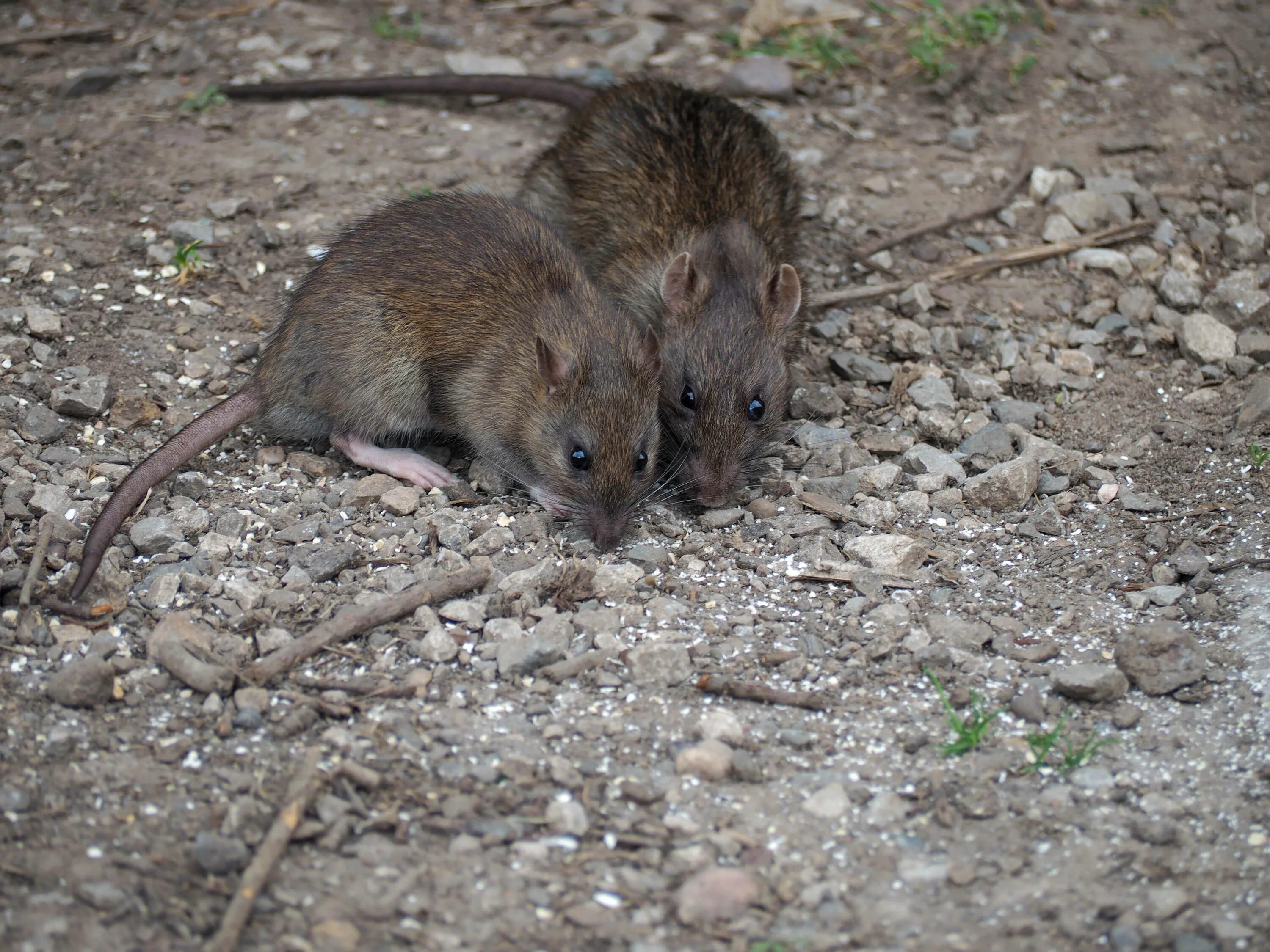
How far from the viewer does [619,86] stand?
21.2ft

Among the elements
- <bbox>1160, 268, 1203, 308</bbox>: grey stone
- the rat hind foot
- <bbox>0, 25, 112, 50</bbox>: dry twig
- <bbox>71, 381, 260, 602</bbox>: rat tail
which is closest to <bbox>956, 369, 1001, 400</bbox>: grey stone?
<bbox>1160, 268, 1203, 308</bbox>: grey stone

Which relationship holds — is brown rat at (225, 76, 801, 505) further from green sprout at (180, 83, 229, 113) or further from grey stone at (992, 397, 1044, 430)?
grey stone at (992, 397, 1044, 430)

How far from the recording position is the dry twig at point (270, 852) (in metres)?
2.84

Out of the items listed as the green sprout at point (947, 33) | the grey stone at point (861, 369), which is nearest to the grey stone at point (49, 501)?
the grey stone at point (861, 369)

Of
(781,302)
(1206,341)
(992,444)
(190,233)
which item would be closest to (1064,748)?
(992,444)

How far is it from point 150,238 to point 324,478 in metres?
1.78

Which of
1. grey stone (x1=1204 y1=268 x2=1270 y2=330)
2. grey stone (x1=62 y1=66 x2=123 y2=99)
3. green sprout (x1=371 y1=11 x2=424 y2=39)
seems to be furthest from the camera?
green sprout (x1=371 y1=11 x2=424 y2=39)

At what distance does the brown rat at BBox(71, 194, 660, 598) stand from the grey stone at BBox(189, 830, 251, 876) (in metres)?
1.92

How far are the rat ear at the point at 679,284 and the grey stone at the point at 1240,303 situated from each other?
2423 mm

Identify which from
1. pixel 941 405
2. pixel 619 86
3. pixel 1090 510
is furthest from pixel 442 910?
pixel 619 86

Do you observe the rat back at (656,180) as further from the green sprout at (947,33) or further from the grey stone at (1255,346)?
the grey stone at (1255,346)

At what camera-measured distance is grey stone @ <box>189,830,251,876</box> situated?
3.04 m

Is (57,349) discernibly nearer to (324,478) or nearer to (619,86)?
(324,478)

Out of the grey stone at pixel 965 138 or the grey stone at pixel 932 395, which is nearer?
the grey stone at pixel 932 395
